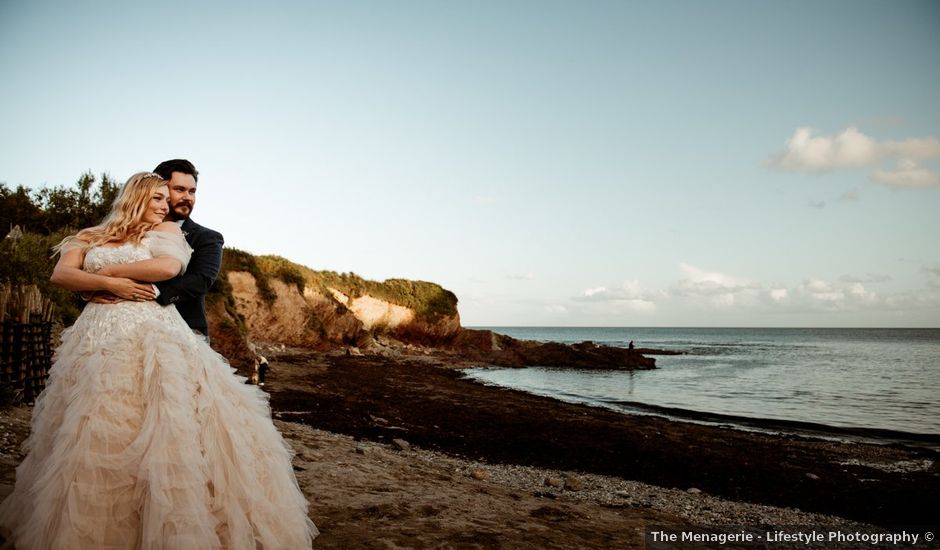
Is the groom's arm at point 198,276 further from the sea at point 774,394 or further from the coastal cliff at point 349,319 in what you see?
the sea at point 774,394

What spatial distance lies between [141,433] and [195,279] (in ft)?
3.38

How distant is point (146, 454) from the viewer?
116 inches

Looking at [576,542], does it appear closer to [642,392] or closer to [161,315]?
[161,315]

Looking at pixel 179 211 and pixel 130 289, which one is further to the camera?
pixel 179 211

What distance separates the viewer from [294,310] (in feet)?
102

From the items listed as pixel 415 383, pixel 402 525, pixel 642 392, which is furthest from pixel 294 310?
pixel 402 525

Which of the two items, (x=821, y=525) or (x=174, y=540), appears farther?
(x=821, y=525)

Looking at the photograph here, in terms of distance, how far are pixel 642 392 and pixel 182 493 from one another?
23.7 meters

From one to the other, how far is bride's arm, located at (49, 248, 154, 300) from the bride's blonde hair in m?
0.17

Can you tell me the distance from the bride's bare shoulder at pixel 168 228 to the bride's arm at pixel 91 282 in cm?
45

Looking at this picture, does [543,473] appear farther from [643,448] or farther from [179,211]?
[179,211]

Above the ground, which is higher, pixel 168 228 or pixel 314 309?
pixel 168 228

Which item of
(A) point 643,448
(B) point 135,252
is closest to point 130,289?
(B) point 135,252

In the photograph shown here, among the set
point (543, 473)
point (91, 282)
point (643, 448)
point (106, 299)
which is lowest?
point (643, 448)
